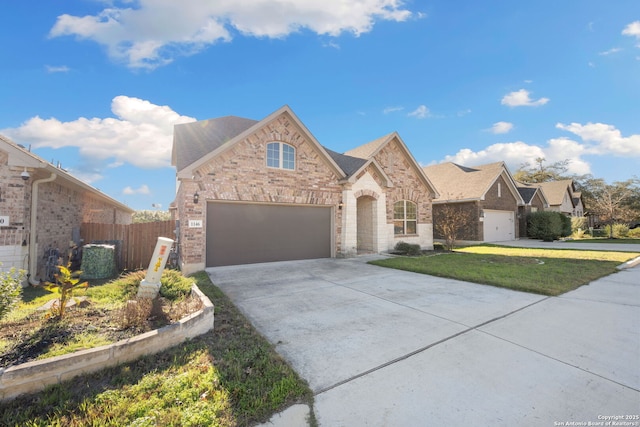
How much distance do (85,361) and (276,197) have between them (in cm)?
819

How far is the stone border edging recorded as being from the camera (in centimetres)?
272

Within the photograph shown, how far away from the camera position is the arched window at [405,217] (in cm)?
1516

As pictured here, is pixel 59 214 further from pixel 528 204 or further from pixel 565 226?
pixel 565 226

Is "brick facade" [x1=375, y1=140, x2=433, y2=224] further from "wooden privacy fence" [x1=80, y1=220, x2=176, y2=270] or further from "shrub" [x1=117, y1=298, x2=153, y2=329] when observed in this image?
"shrub" [x1=117, y1=298, x2=153, y2=329]

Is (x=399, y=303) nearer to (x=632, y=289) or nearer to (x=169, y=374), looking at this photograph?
(x=169, y=374)

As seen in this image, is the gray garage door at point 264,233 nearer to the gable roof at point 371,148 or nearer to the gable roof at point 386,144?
the gable roof at point 386,144

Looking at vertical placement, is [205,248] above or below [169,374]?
above

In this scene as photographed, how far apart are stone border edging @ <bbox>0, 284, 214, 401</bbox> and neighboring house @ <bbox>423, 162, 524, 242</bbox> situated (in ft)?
64.3

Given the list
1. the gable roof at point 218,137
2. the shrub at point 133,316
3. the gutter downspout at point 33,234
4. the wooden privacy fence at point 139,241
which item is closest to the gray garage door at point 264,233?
the gable roof at point 218,137

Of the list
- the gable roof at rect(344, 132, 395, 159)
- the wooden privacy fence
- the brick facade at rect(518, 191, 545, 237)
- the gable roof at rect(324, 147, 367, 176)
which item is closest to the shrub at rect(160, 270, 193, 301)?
the wooden privacy fence

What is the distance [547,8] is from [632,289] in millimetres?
8834

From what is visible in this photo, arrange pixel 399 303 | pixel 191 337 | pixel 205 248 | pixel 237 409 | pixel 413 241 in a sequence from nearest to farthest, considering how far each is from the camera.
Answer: pixel 237 409 < pixel 191 337 < pixel 399 303 < pixel 205 248 < pixel 413 241

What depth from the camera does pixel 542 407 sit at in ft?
8.45

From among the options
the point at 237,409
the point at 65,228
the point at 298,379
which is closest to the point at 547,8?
the point at 298,379
